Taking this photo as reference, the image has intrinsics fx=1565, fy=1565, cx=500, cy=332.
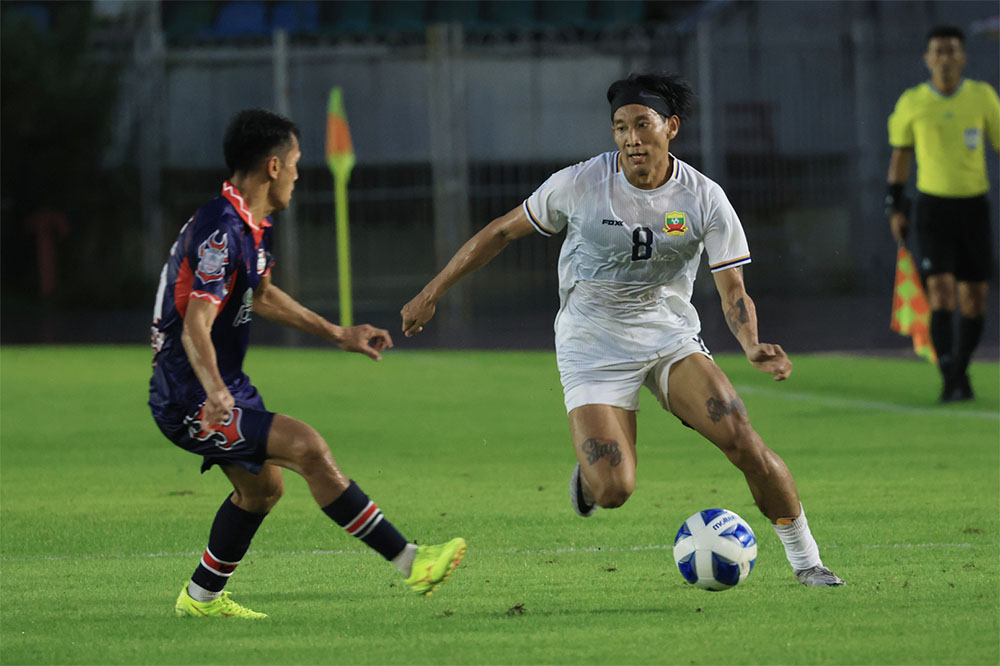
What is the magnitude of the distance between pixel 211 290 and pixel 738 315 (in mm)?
2068

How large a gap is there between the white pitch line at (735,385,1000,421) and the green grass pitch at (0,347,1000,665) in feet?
0.14

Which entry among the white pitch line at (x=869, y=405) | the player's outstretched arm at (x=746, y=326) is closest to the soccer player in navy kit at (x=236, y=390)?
the player's outstretched arm at (x=746, y=326)

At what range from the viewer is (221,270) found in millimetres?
5461

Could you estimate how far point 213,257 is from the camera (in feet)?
17.9

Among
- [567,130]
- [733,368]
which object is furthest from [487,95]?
[733,368]

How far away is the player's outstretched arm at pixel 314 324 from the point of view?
605cm

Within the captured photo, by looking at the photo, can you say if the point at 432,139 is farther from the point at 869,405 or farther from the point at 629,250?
the point at 629,250

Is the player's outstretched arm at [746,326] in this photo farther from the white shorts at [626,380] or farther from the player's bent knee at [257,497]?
the player's bent knee at [257,497]

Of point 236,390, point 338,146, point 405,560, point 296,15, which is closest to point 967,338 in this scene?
point 405,560

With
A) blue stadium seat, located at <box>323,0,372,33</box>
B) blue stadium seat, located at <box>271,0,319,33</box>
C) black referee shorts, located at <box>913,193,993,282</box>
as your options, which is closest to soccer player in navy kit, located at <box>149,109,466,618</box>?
black referee shorts, located at <box>913,193,993,282</box>

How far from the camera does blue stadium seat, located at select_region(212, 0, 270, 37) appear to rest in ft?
111

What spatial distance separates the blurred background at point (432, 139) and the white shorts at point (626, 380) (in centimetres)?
1833

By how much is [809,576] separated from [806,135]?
73.2 feet

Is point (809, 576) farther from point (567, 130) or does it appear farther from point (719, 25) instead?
point (719, 25)
